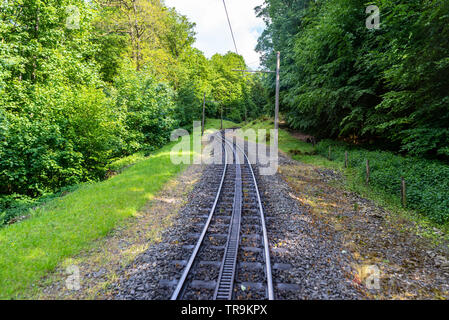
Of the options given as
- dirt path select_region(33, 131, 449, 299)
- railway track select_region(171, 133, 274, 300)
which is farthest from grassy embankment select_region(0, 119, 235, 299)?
railway track select_region(171, 133, 274, 300)

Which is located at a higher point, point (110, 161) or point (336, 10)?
point (336, 10)

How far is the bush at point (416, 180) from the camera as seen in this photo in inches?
312

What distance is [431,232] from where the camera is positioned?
23.0 ft

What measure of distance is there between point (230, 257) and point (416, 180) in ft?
29.3

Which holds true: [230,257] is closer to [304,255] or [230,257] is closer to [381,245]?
[304,255]

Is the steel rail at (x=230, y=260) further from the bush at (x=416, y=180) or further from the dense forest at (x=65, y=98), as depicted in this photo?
the dense forest at (x=65, y=98)

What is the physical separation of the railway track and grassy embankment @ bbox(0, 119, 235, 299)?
316 cm

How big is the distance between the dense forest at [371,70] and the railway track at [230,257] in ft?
27.5

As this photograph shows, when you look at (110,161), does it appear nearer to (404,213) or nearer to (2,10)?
(2,10)

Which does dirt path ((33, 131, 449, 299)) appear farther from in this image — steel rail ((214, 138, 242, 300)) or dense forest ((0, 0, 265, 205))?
dense forest ((0, 0, 265, 205))

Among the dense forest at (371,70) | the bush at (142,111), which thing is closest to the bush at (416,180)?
the dense forest at (371,70)

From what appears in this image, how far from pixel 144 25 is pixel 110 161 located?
1741cm
